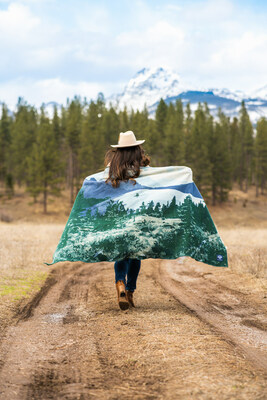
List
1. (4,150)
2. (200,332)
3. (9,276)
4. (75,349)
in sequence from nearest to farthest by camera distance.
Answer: (75,349) < (200,332) < (9,276) < (4,150)

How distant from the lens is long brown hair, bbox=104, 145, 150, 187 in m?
5.76

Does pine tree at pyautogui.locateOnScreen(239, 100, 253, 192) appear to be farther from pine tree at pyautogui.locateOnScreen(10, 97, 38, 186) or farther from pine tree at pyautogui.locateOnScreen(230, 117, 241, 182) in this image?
pine tree at pyautogui.locateOnScreen(10, 97, 38, 186)

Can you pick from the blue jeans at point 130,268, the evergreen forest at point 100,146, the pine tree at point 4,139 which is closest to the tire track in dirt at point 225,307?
the blue jeans at point 130,268

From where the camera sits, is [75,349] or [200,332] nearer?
[75,349]

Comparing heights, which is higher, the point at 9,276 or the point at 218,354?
the point at 218,354

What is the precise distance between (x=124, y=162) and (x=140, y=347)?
9.12ft

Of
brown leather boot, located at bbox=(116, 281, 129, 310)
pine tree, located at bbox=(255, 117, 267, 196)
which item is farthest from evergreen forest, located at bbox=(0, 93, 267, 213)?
brown leather boot, located at bbox=(116, 281, 129, 310)

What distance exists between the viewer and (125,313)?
535 centimetres

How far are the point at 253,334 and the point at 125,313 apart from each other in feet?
5.75

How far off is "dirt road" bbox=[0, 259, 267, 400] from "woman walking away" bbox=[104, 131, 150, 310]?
479 millimetres

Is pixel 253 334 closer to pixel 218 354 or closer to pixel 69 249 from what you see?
pixel 218 354

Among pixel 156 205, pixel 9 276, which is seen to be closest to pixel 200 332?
pixel 156 205

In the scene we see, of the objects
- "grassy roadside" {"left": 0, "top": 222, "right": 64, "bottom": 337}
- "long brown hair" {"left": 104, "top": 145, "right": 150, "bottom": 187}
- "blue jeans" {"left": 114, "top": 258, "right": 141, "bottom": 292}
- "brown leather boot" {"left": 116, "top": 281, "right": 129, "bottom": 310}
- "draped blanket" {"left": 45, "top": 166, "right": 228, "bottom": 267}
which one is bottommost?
"grassy roadside" {"left": 0, "top": 222, "right": 64, "bottom": 337}

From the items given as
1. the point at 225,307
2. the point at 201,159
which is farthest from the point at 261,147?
the point at 225,307
